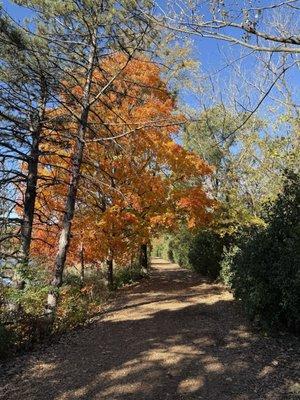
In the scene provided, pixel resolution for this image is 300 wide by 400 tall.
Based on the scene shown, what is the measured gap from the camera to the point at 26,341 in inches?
331

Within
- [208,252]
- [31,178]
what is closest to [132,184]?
[31,178]

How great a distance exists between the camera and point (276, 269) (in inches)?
323

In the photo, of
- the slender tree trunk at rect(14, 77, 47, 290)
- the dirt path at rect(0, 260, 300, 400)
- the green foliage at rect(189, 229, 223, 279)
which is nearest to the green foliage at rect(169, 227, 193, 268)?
the green foliage at rect(189, 229, 223, 279)

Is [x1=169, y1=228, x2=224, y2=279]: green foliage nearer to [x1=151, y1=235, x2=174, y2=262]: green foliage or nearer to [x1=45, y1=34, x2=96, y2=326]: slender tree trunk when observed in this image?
[x1=45, y1=34, x2=96, y2=326]: slender tree trunk

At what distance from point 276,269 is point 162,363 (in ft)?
9.91

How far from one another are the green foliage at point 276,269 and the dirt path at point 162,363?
0.54 m

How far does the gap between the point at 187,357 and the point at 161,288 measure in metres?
9.07

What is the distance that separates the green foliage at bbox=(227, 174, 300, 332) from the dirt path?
0.54 metres

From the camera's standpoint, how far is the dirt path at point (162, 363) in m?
5.90

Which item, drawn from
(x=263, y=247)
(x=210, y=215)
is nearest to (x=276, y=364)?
(x=263, y=247)

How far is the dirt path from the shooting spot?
19.4 feet

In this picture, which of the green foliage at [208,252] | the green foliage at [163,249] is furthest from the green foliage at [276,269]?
the green foliage at [163,249]

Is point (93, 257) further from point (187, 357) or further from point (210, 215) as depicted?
point (187, 357)

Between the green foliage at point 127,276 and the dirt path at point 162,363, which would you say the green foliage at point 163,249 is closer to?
the green foliage at point 127,276
